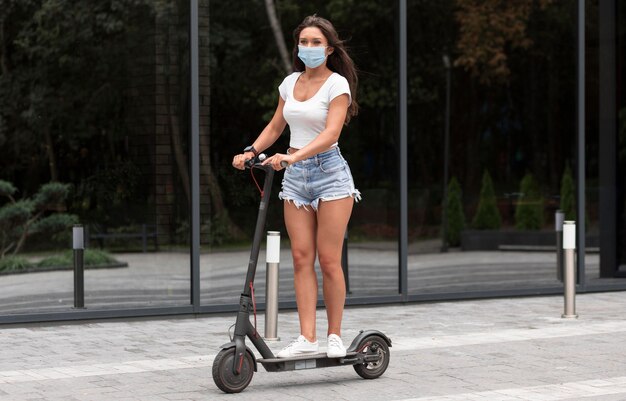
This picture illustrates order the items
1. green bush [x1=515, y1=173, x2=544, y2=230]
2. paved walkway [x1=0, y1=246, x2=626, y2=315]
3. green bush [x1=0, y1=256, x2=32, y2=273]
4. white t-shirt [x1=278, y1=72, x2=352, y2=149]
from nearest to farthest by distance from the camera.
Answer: white t-shirt [x1=278, y1=72, x2=352, y2=149] → green bush [x1=0, y1=256, x2=32, y2=273] → paved walkway [x1=0, y1=246, x2=626, y2=315] → green bush [x1=515, y1=173, x2=544, y2=230]

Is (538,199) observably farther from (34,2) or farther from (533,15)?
(34,2)

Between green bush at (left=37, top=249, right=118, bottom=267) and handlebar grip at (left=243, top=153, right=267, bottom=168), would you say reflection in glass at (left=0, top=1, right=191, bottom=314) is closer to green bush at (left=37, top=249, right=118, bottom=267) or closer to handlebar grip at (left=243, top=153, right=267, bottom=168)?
green bush at (left=37, top=249, right=118, bottom=267)

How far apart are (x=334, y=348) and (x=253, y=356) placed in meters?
0.50

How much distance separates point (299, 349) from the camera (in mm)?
7184

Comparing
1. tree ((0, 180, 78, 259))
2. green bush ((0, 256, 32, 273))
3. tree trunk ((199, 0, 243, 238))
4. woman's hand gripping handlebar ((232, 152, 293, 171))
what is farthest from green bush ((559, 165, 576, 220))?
woman's hand gripping handlebar ((232, 152, 293, 171))

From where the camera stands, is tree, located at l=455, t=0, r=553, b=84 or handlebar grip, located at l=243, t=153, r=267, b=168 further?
tree, located at l=455, t=0, r=553, b=84

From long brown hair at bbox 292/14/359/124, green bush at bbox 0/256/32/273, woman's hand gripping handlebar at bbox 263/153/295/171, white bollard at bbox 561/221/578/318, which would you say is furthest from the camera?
green bush at bbox 0/256/32/273

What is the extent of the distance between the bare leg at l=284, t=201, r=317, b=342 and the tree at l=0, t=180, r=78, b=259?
3.79 metres

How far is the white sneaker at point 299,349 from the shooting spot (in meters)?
7.14

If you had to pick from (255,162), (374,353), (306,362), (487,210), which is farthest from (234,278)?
(255,162)

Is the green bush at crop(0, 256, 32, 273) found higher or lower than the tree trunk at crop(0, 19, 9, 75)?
lower

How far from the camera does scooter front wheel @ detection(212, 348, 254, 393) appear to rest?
22.5 feet

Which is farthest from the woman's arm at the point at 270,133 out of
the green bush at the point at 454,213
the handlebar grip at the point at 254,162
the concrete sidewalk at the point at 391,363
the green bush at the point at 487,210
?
the green bush at the point at 487,210

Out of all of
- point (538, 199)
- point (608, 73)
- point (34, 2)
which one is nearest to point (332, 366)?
point (34, 2)
